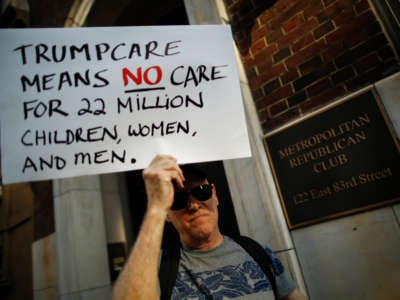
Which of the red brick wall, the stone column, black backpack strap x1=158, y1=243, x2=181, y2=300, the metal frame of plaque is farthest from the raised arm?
the red brick wall

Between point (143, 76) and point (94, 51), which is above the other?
point (94, 51)

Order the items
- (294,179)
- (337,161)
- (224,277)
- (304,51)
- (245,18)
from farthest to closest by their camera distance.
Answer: (245,18) < (304,51) < (294,179) < (337,161) < (224,277)

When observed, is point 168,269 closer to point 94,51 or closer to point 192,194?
point 192,194

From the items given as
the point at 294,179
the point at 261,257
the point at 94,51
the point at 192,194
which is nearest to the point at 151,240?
the point at 192,194

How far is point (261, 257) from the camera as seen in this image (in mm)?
1575

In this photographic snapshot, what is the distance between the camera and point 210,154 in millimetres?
1517

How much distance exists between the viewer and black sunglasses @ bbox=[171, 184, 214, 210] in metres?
1.53

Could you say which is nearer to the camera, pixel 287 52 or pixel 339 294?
pixel 339 294

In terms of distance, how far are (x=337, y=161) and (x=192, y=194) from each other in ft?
3.91

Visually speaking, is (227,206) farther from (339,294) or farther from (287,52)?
(287,52)

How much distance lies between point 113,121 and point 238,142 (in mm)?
675

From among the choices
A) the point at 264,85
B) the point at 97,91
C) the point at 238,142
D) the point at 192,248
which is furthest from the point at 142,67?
the point at 264,85

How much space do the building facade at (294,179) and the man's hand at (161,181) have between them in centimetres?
117

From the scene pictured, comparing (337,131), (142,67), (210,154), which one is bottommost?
(210,154)
